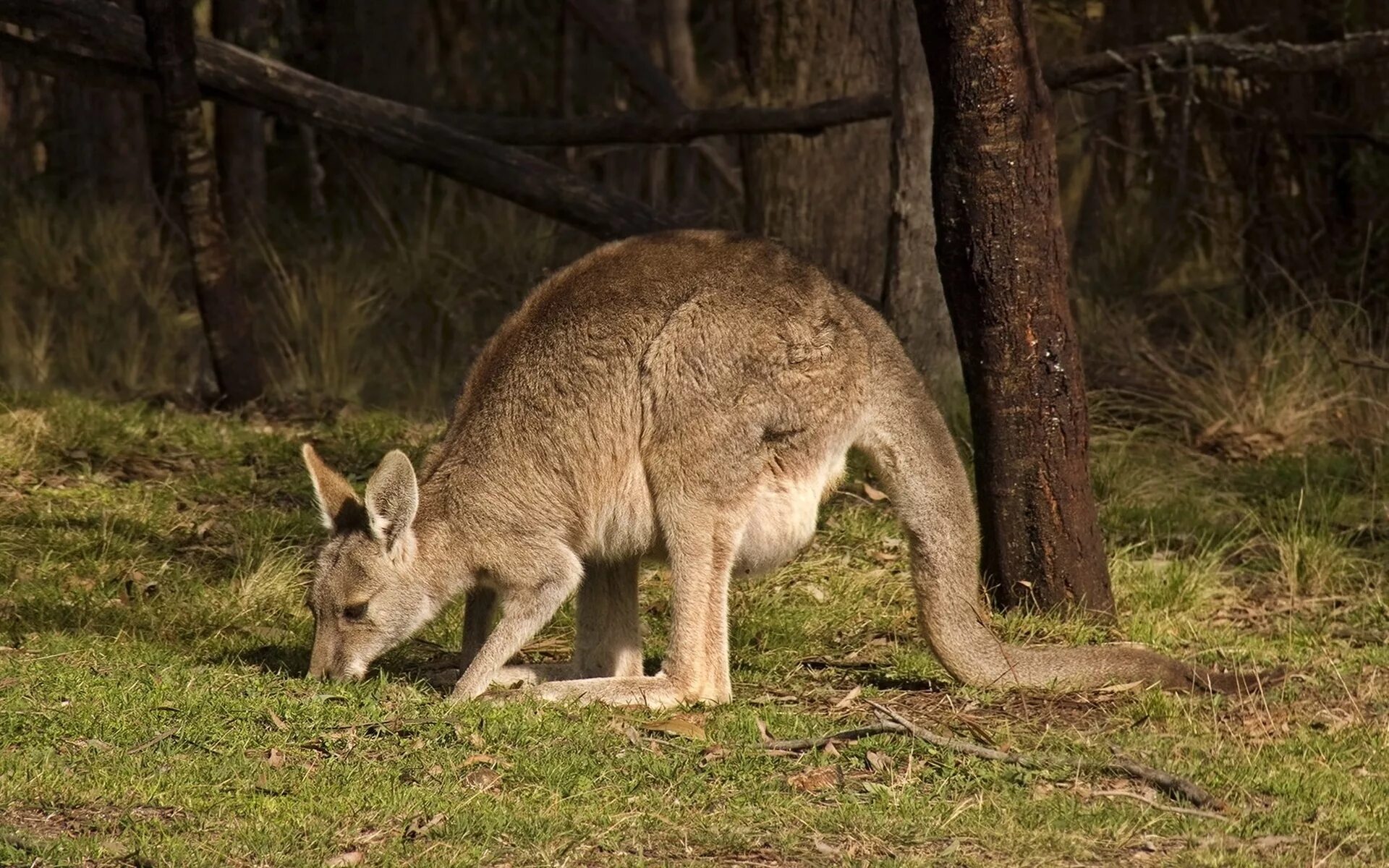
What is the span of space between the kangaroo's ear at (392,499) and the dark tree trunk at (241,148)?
337 inches

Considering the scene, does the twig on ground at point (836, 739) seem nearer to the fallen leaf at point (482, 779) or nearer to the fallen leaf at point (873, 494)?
the fallen leaf at point (482, 779)

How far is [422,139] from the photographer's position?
10797 millimetres

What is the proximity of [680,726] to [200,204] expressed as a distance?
5589 mm

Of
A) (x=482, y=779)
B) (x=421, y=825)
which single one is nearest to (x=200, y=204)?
(x=482, y=779)

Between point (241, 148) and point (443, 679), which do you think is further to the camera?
point (241, 148)

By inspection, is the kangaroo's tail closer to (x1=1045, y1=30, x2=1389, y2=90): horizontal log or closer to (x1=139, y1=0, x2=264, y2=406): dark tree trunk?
(x1=1045, y1=30, x2=1389, y2=90): horizontal log

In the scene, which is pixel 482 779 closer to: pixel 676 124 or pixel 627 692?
pixel 627 692

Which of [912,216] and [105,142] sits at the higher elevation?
[105,142]

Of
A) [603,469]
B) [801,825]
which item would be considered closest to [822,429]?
[603,469]

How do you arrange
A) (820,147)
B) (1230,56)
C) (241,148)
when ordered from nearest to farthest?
(1230,56) < (820,147) < (241,148)

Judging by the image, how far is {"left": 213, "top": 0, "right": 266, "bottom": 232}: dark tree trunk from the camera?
1426 cm

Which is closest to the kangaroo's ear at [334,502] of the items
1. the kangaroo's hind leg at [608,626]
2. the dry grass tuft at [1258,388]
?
the kangaroo's hind leg at [608,626]

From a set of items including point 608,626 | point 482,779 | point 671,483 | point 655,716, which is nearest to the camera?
point 482,779

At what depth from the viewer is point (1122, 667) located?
5785 millimetres
